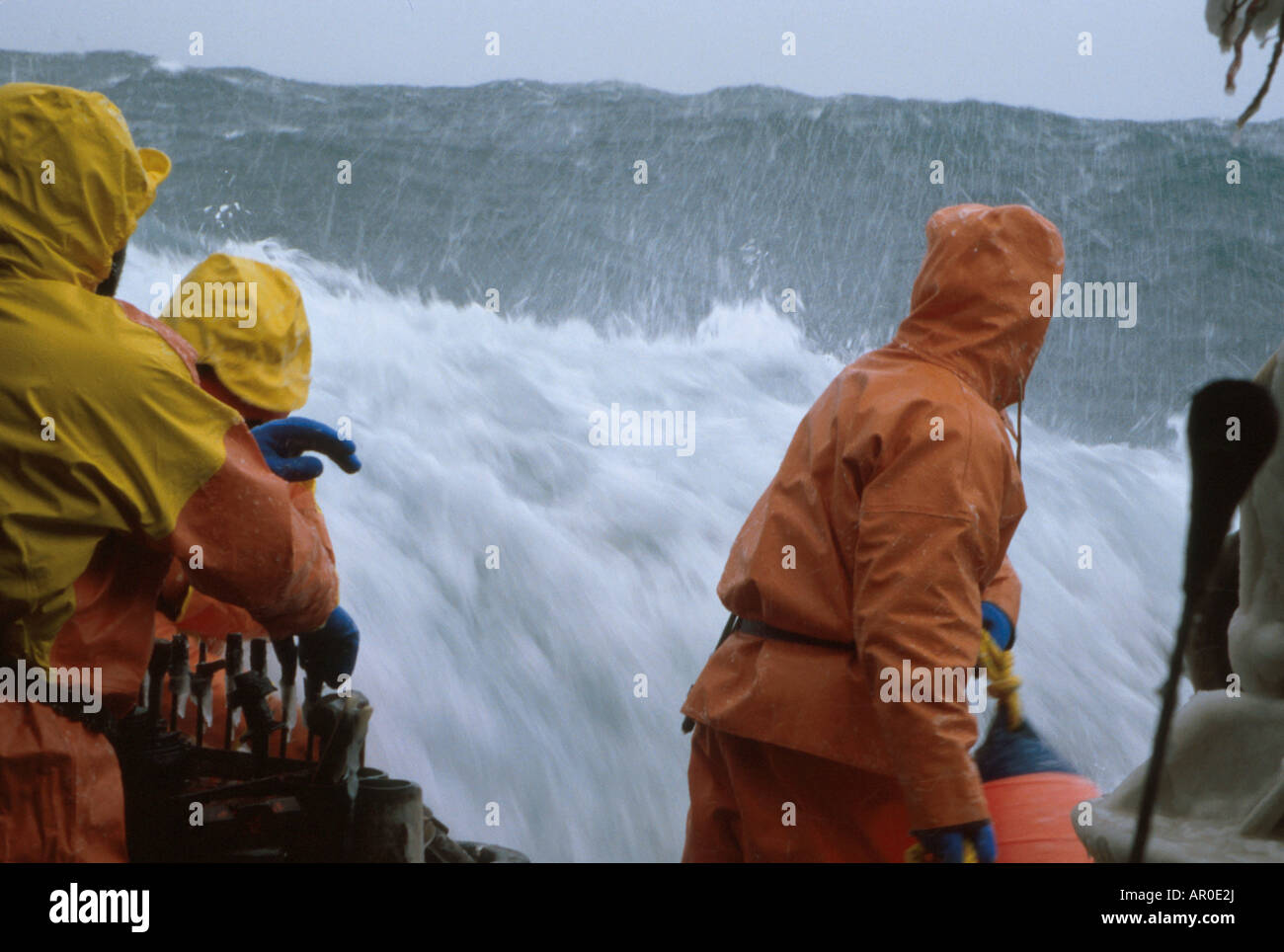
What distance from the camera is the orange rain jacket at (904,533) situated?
1616 mm

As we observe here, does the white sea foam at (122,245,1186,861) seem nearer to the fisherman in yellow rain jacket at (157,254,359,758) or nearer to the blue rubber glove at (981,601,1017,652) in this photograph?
the fisherman in yellow rain jacket at (157,254,359,758)

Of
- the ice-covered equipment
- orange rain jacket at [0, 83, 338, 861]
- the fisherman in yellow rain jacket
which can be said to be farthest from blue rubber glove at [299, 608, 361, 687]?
the ice-covered equipment

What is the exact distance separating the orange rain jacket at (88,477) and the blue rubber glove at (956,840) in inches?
33.0

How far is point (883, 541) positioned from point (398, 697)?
2.83m

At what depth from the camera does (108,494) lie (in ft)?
4.91

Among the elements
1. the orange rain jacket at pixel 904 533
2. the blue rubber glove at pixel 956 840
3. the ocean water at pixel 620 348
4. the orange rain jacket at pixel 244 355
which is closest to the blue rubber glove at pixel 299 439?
the orange rain jacket at pixel 244 355

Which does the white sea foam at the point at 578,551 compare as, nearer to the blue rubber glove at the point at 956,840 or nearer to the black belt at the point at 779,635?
the black belt at the point at 779,635

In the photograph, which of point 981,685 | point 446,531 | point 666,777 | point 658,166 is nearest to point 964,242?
point 981,685

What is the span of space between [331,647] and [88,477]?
752 millimetres

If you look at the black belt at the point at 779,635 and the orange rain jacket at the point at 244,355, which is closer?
the black belt at the point at 779,635

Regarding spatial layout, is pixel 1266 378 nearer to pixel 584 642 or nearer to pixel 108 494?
pixel 108 494

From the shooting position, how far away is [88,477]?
1.48 meters

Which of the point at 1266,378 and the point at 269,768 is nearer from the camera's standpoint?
the point at 1266,378

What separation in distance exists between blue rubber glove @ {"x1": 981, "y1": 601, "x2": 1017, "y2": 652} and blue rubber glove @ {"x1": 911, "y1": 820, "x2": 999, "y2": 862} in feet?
1.64
